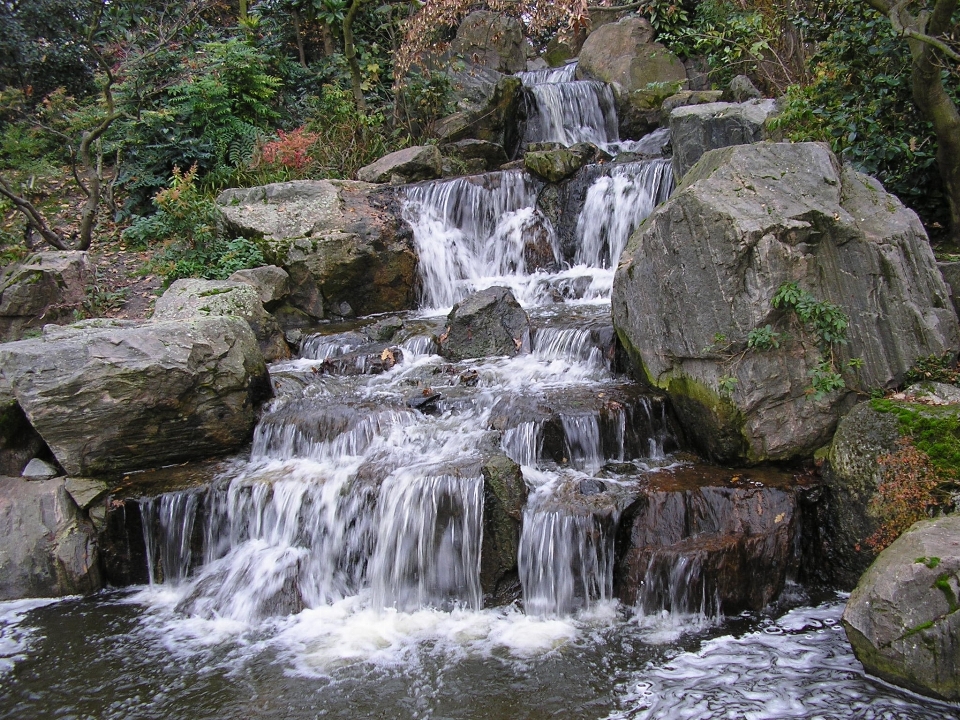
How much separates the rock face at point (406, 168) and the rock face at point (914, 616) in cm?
1030

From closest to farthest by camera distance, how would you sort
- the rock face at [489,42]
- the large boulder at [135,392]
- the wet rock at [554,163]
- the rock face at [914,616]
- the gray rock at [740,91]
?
the rock face at [914,616] < the large boulder at [135,392] < the wet rock at [554,163] < the gray rock at [740,91] < the rock face at [489,42]

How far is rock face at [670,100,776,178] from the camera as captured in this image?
961 centimetres

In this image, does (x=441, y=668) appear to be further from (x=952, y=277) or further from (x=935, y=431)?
(x=952, y=277)

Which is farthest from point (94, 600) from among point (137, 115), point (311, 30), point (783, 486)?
point (311, 30)

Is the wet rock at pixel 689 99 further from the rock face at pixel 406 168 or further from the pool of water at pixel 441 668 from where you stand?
the pool of water at pixel 441 668

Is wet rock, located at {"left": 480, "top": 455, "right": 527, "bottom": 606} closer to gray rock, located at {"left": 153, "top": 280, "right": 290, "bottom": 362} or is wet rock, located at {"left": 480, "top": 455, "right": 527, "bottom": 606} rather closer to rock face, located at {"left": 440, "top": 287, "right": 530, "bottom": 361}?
rock face, located at {"left": 440, "top": 287, "right": 530, "bottom": 361}

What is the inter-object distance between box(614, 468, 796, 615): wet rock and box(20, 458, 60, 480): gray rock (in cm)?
527

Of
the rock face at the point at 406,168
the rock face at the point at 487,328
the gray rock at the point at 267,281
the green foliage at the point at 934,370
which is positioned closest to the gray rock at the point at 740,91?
the rock face at the point at 406,168

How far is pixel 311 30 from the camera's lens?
16.8m

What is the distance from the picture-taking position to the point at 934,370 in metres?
5.72

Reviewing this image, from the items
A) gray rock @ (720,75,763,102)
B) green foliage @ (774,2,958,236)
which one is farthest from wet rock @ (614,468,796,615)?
gray rock @ (720,75,763,102)

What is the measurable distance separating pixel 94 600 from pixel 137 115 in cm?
1083

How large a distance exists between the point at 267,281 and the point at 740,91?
28.7 feet

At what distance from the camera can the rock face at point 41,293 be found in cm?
962
